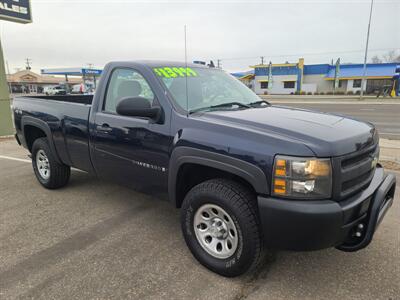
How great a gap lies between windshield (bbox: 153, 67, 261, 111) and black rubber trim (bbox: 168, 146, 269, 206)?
0.52 meters

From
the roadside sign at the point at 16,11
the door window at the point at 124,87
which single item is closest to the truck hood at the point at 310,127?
the door window at the point at 124,87

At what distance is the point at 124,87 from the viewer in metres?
3.61

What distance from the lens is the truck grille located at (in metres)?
A: 2.24

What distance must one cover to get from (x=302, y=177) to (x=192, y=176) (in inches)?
44.4

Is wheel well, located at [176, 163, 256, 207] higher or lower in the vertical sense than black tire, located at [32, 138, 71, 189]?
higher

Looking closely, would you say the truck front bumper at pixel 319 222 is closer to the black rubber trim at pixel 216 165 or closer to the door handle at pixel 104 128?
the black rubber trim at pixel 216 165

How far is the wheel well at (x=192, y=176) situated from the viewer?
9.06 feet

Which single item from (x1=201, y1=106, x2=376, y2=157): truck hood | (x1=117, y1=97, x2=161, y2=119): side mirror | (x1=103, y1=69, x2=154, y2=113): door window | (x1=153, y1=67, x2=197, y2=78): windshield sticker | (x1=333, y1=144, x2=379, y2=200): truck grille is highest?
(x1=153, y1=67, x2=197, y2=78): windshield sticker

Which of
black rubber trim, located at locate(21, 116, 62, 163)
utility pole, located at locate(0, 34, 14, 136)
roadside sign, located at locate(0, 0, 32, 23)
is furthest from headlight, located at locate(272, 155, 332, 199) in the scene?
roadside sign, located at locate(0, 0, 32, 23)

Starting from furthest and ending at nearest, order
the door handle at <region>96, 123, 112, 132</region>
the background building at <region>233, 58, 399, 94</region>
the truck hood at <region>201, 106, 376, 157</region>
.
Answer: the background building at <region>233, 58, 399, 94</region> → the door handle at <region>96, 123, 112, 132</region> → the truck hood at <region>201, 106, 376, 157</region>

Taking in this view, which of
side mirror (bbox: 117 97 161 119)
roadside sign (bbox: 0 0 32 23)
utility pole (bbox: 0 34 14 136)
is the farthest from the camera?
roadside sign (bbox: 0 0 32 23)

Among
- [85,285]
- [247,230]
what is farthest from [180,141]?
[85,285]

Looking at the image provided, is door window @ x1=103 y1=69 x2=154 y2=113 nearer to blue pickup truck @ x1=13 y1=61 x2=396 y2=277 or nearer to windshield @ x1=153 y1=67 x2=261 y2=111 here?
blue pickup truck @ x1=13 y1=61 x2=396 y2=277

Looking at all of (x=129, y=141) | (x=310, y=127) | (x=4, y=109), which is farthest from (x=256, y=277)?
(x=4, y=109)
